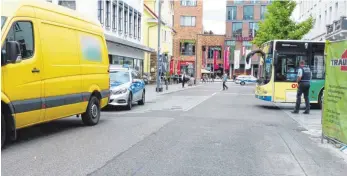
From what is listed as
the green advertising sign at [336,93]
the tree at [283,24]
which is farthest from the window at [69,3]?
the green advertising sign at [336,93]

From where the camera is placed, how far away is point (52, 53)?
29.0ft

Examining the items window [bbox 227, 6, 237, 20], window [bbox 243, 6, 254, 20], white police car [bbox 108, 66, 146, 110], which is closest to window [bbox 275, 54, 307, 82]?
white police car [bbox 108, 66, 146, 110]

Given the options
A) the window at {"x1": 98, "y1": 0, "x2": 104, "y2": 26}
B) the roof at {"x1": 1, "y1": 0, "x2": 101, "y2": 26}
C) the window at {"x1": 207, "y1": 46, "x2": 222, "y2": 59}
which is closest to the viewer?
the roof at {"x1": 1, "y1": 0, "x2": 101, "y2": 26}

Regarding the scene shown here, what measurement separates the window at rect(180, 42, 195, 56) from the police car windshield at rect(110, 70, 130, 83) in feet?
213

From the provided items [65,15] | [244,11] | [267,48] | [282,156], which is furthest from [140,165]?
[244,11]

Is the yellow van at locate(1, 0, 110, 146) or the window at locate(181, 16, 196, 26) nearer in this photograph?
the yellow van at locate(1, 0, 110, 146)

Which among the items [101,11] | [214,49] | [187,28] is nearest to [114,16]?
[101,11]

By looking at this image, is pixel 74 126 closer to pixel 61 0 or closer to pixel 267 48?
pixel 267 48

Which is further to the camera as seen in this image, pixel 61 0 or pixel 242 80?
pixel 242 80

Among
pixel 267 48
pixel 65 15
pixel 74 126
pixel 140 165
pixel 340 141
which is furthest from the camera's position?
pixel 267 48

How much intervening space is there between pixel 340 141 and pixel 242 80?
5605 centimetres

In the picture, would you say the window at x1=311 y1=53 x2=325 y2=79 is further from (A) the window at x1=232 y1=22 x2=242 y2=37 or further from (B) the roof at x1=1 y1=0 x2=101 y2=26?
(A) the window at x1=232 y1=22 x2=242 y2=37

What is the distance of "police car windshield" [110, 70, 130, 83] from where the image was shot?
54.2 feet

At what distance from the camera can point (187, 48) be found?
270 feet
